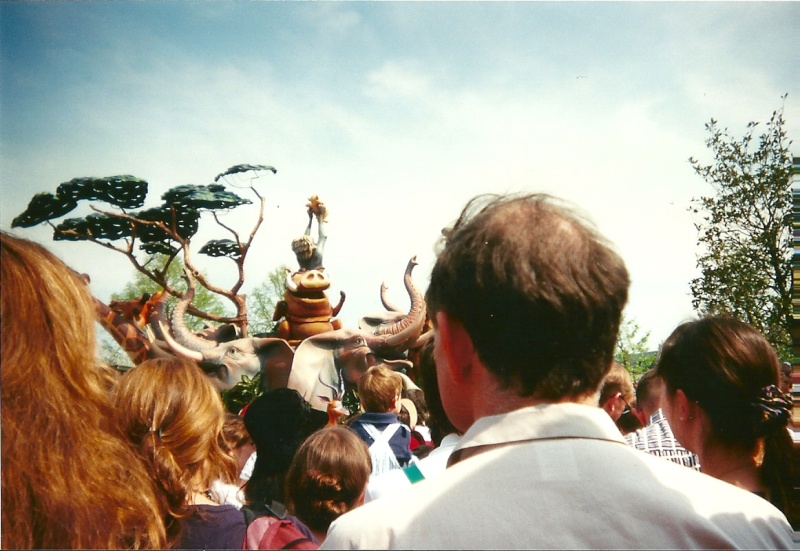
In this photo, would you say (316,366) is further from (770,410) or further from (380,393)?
(770,410)

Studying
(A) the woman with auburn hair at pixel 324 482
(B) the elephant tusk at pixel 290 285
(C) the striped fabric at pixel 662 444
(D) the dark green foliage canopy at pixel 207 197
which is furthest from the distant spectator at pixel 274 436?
(B) the elephant tusk at pixel 290 285

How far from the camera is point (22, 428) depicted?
1186 mm

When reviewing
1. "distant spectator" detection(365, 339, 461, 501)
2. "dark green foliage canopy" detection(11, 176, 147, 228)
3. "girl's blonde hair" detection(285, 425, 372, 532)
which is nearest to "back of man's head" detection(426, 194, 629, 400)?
"distant spectator" detection(365, 339, 461, 501)

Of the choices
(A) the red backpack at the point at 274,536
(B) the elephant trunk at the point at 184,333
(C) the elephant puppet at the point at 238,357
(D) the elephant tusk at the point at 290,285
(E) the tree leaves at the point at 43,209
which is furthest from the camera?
(D) the elephant tusk at the point at 290,285

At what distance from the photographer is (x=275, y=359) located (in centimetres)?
877

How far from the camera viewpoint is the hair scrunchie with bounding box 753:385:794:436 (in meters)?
1.82

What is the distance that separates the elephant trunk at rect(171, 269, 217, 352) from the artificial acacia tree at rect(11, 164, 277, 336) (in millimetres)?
728

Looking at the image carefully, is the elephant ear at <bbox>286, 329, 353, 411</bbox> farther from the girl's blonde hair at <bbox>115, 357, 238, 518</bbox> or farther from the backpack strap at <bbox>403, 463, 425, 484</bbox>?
the girl's blonde hair at <bbox>115, 357, 238, 518</bbox>

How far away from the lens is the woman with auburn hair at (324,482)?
232 centimetres

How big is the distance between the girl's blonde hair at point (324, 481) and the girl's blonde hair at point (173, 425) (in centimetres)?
53

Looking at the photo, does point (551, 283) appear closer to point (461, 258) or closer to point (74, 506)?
point (461, 258)

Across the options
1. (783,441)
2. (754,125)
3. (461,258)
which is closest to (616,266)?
(461,258)

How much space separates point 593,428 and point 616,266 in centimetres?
28

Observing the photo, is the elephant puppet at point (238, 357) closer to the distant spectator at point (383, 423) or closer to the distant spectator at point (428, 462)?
the distant spectator at point (383, 423)
